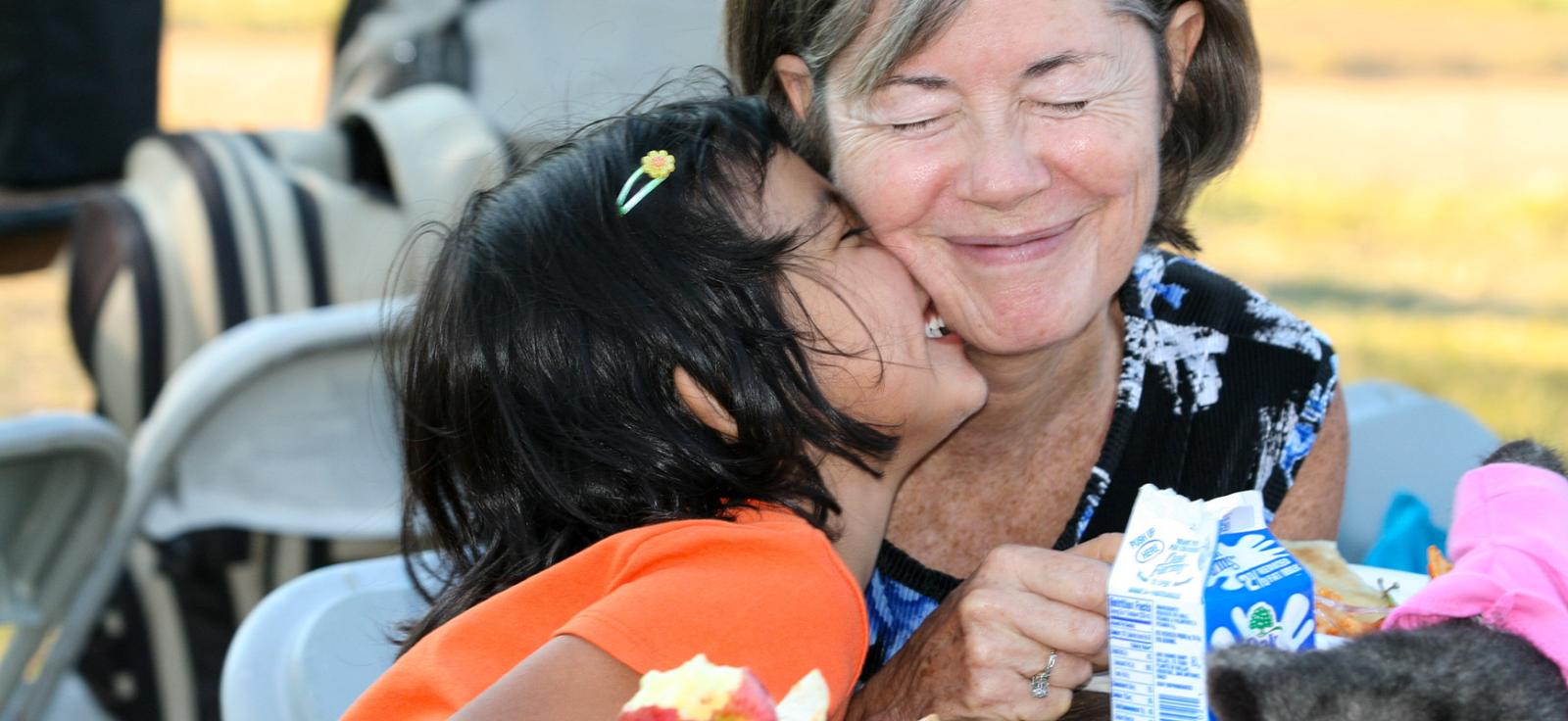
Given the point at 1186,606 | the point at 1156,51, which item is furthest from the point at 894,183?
the point at 1186,606

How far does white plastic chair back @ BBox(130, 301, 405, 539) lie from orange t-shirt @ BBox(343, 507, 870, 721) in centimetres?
127

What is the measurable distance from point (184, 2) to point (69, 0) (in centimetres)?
902

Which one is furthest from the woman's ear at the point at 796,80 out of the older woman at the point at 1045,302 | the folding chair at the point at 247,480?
the folding chair at the point at 247,480

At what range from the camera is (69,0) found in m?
4.19

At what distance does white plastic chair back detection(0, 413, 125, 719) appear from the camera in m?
2.57

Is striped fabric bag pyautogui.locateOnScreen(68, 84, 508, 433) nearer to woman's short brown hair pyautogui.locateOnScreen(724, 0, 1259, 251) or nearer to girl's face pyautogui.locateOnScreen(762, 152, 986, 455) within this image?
woman's short brown hair pyautogui.locateOnScreen(724, 0, 1259, 251)

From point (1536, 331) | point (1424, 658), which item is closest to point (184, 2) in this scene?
point (1536, 331)

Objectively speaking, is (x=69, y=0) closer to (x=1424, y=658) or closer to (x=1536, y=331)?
(x=1424, y=658)

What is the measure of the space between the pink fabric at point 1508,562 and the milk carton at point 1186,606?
0.29 ft

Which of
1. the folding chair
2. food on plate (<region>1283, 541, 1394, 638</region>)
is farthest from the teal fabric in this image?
the folding chair

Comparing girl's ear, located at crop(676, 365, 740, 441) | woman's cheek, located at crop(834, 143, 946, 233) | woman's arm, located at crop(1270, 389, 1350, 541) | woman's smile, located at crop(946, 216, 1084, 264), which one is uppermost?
woman's cheek, located at crop(834, 143, 946, 233)

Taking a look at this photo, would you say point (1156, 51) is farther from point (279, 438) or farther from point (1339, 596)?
point (279, 438)

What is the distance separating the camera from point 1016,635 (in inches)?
60.1

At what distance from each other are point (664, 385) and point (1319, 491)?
0.95 metres
